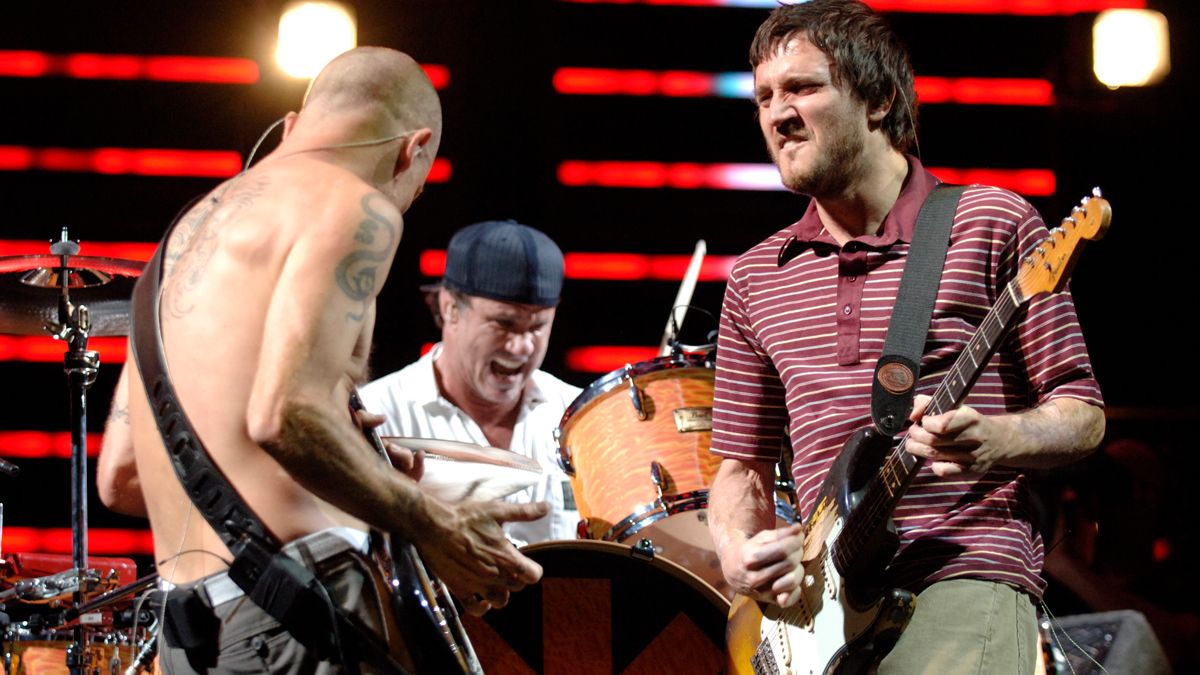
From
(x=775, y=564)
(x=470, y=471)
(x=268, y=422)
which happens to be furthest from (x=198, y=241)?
(x=775, y=564)

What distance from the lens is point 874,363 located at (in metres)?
3.05

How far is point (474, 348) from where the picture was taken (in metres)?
5.87

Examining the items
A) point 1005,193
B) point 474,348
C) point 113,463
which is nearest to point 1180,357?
point 474,348

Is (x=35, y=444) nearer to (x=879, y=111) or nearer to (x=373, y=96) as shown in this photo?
(x=373, y=96)

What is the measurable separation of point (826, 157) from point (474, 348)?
2852mm

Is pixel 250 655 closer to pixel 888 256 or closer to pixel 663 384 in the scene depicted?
pixel 888 256

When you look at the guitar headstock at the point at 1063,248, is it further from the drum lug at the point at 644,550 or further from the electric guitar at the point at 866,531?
the drum lug at the point at 644,550

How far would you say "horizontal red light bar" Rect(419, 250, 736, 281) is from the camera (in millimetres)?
7121

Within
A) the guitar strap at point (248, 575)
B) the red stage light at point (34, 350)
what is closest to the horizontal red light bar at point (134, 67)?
the red stage light at point (34, 350)

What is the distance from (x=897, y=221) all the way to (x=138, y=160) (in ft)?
16.8

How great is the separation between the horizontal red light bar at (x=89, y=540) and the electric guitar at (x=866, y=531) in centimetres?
461

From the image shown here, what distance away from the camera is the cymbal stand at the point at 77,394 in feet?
16.9

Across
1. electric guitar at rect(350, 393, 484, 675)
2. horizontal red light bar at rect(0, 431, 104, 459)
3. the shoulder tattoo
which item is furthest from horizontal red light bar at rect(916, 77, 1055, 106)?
electric guitar at rect(350, 393, 484, 675)

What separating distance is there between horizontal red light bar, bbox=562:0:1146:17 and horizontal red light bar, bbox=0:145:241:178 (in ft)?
7.16
